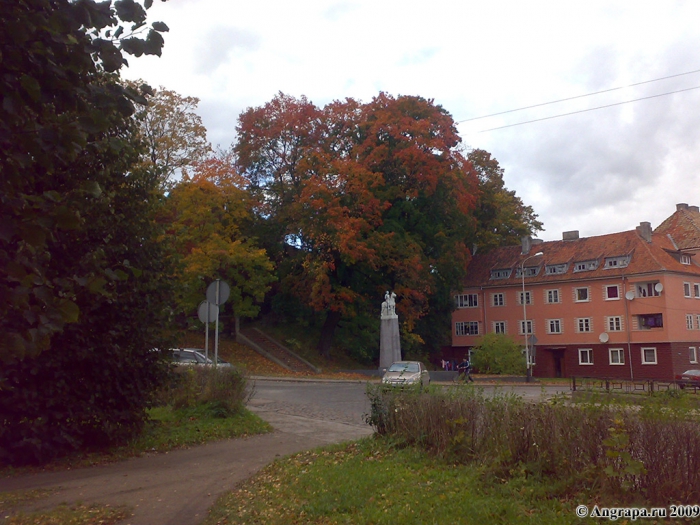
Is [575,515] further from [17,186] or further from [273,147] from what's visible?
[273,147]

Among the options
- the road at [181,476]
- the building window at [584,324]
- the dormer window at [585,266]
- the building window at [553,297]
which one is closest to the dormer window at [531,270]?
the building window at [553,297]

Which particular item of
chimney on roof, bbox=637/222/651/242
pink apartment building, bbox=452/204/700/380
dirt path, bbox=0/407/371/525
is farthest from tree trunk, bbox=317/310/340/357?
dirt path, bbox=0/407/371/525

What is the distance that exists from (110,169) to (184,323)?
3.76 m

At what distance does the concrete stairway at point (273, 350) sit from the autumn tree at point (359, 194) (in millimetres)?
2803

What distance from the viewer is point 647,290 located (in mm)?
53844

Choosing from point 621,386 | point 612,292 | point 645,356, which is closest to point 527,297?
point 612,292

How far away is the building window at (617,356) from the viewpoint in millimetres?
54156

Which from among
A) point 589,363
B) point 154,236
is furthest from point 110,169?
point 589,363

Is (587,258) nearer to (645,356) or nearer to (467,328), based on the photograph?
(645,356)

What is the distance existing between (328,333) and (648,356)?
2676 cm

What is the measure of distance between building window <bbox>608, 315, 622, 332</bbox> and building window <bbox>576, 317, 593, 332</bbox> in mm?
1651

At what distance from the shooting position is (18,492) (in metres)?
8.26

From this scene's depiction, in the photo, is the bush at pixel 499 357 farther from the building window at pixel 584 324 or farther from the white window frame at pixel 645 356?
the white window frame at pixel 645 356

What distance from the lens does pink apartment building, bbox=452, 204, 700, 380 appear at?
5288 cm
